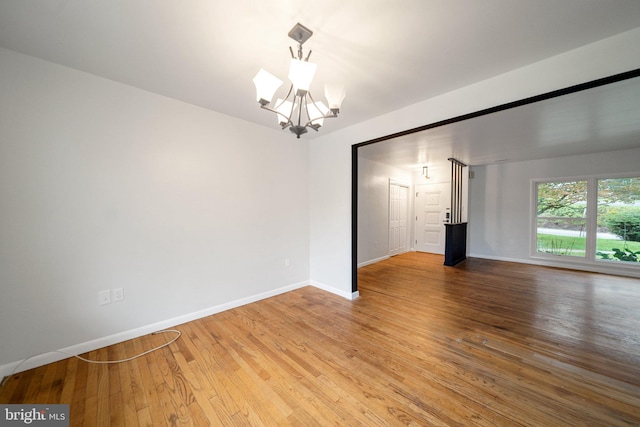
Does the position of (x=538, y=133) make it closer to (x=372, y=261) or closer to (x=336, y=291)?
(x=372, y=261)

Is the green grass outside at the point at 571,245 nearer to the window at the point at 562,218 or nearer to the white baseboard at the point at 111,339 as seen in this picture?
the window at the point at 562,218

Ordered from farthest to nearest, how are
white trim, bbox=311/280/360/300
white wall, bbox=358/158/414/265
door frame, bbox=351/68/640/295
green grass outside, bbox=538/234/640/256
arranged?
1. white wall, bbox=358/158/414/265
2. green grass outside, bbox=538/234/640/256
3. white trim, bbox=311/280/360/300
4. door frame, bbox=351/68/640/295

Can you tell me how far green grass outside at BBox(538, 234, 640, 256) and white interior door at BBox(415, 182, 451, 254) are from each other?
207 cm

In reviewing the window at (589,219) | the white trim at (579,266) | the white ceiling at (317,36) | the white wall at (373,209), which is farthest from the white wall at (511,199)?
the white ceiling at (317,36)

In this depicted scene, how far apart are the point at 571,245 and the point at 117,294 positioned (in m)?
8.03

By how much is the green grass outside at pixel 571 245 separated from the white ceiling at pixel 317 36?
5.29 metres

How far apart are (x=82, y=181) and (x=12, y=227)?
1.73ft

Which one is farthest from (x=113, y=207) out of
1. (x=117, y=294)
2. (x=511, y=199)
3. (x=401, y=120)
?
(x=511, y=199)

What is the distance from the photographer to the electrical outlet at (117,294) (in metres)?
2.03

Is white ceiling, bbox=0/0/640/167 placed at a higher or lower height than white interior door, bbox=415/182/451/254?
higher

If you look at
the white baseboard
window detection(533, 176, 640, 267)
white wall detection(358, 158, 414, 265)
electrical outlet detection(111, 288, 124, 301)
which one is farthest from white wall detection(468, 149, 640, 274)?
electrical outlet detection(111, 288, 124, 301)

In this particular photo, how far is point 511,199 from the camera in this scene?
538 cm

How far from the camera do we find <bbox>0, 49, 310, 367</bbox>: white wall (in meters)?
1.68

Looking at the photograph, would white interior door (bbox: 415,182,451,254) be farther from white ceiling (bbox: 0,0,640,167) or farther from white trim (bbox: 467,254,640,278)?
white ceiling (bbox: 0,0,640,167)
